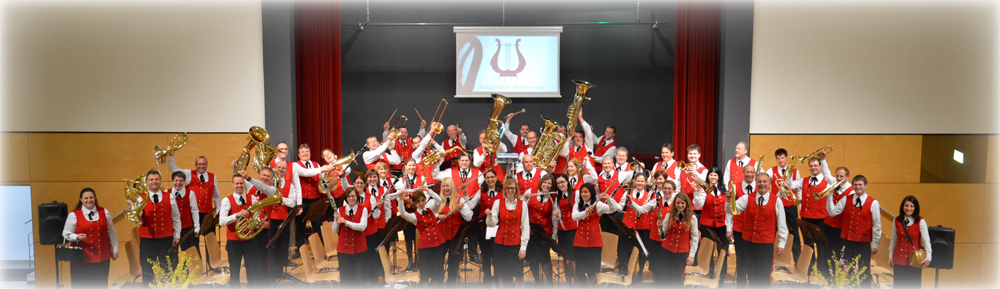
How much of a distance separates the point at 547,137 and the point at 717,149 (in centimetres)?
307

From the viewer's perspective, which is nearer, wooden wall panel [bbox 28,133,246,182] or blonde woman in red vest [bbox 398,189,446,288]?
blonde woman in red vest [bbox 398,189,446,288]

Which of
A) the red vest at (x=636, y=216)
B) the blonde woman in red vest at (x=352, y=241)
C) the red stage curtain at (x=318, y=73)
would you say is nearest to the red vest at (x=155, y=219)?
the blonde woman in red vest at (x=352, y=241)

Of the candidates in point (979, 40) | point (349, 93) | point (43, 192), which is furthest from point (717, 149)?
point (43, 192)

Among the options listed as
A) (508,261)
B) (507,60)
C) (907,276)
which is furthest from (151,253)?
(907,276)

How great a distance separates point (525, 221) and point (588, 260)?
70 centimetres

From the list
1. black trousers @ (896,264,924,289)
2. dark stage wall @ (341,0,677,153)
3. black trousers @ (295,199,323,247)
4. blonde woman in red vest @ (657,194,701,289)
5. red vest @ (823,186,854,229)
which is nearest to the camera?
blonde woman in red vest @ (657,194,701,289)

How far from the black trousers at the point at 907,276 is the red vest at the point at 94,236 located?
757 cm

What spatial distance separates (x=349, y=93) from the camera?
935 centimetres

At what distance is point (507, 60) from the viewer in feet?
29.8

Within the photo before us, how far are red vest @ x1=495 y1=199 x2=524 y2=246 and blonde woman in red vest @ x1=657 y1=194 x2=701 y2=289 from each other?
1.34 meters

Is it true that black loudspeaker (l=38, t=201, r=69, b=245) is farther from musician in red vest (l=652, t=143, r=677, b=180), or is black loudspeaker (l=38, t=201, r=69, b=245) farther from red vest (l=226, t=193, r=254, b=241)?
musician in red vest (l=652, t=143, r=677, b=180)

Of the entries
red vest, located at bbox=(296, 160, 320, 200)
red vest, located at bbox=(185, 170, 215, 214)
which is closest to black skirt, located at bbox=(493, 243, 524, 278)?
red vest, located at bbox=(296, 160, 320, 200)

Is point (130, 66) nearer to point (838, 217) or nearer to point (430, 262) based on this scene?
point (430, 262)

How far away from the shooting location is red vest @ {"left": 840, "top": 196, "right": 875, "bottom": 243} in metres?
5.76
